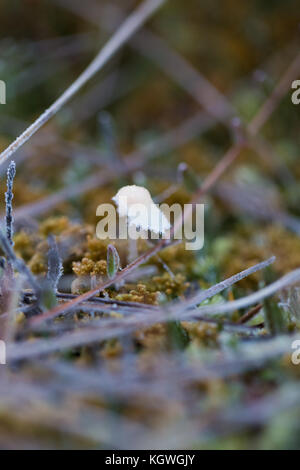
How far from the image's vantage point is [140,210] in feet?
2.83

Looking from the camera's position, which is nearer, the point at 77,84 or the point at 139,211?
the point at 139,211

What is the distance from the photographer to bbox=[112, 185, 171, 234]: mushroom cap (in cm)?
85

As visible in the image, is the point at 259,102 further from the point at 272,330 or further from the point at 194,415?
the point at 194,415

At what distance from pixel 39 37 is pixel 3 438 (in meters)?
1.73

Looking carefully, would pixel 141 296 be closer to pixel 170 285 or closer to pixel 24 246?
pixel 170 285

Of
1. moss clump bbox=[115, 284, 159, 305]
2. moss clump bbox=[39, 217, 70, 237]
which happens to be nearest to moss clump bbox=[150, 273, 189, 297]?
moss clump bbox=[115, 284, 159, 305]

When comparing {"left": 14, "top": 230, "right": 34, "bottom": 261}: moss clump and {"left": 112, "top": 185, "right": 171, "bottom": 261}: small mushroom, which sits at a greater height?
{"left": 14, "top": 230, "right": 34, "bottom": 261}: moss clump

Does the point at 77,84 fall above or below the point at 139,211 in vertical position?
above

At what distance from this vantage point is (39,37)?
1986 millimetres

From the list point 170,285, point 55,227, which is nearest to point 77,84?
point 55,227

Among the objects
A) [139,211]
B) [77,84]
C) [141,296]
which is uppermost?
[77,84]

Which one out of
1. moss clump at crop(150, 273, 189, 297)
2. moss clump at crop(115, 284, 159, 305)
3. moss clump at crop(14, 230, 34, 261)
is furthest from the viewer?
moss clump at crop(14, 230, 34, 261)

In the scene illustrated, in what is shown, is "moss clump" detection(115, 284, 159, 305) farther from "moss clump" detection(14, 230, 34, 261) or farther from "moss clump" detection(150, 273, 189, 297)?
"moss clump" detection(14, 230, 34, 261)

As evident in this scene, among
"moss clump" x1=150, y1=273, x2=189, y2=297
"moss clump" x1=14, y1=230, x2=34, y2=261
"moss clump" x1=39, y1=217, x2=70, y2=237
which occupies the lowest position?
"moss clump" x1=150, y1=273, x2=189, y2=297
